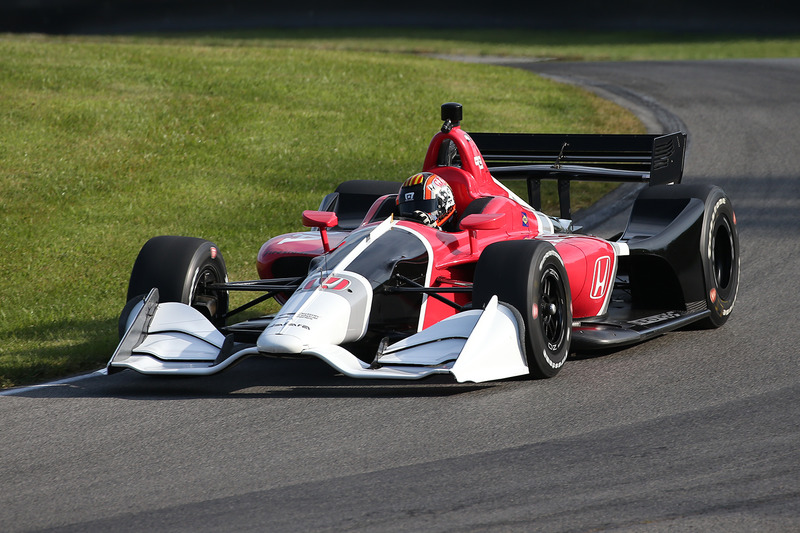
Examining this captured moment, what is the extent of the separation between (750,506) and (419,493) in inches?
52.7

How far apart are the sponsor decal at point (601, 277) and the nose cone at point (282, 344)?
2.29 metres

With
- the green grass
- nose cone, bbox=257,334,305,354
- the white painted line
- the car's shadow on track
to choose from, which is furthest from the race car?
the green grass

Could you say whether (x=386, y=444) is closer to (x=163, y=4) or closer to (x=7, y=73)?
(x=7, y=73)

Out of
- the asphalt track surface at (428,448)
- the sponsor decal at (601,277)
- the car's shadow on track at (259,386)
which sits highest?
the sponsor decal at (601,277)

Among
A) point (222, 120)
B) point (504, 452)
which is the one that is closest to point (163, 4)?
point (222, 120)

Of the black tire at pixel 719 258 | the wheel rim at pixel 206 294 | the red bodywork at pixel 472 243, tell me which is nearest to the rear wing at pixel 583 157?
the black tire at pixel 719 258

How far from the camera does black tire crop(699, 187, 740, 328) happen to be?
8039mm

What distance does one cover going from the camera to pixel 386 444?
5379 mm

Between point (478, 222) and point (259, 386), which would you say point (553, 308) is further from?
point (259, 386)

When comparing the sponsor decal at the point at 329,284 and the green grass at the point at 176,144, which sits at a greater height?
the sponsor decal at the point at 329,284

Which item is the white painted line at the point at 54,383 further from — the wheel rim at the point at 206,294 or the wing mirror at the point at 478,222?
the wing mirror at the point at 478,222

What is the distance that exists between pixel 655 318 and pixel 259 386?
2.81 m

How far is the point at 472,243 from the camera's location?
7266 mm

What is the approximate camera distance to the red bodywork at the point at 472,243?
7172 millimetres
